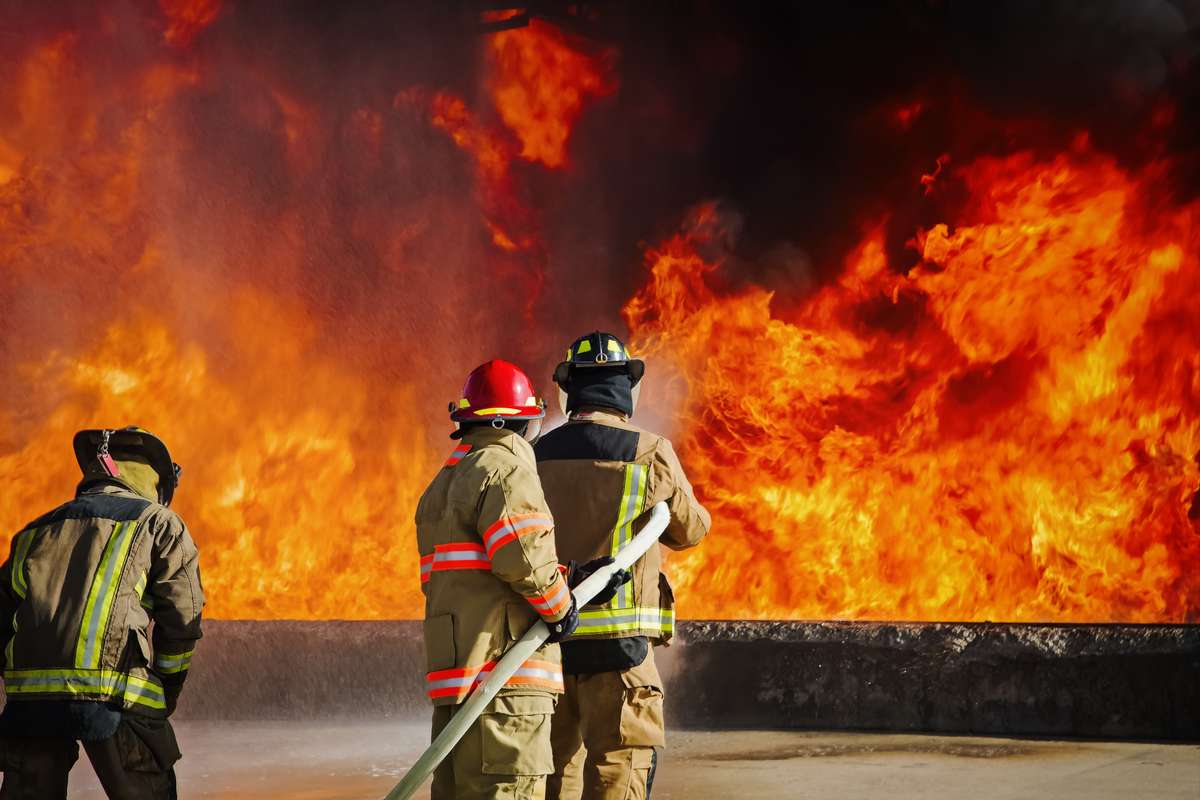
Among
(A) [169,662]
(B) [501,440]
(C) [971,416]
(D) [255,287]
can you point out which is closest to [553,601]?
(B) [501,440]

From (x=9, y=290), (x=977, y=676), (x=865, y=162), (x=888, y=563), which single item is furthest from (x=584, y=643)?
(x=9, y=290)

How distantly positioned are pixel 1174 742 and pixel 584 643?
14.2ft

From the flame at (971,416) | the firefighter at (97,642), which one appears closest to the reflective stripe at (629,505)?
the firefighter at (97,642)

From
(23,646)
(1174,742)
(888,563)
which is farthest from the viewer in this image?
(888,563)

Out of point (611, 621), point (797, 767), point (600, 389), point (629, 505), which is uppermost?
point (600, 389)

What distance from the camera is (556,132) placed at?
40.0ft

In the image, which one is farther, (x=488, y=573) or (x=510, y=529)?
(x=488, y=573)

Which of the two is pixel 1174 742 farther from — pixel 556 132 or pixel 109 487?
pixel 556 132

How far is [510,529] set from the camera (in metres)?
3.86

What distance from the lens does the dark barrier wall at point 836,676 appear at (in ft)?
24.8

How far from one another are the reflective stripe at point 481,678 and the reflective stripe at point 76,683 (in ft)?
2.85

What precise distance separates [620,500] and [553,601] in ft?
2.04

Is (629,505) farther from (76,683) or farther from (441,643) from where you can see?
(76,683)

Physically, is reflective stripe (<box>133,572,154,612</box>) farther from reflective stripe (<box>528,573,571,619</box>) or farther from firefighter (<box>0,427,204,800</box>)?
reflective stripe (<box>528,573,571,619</box>)
